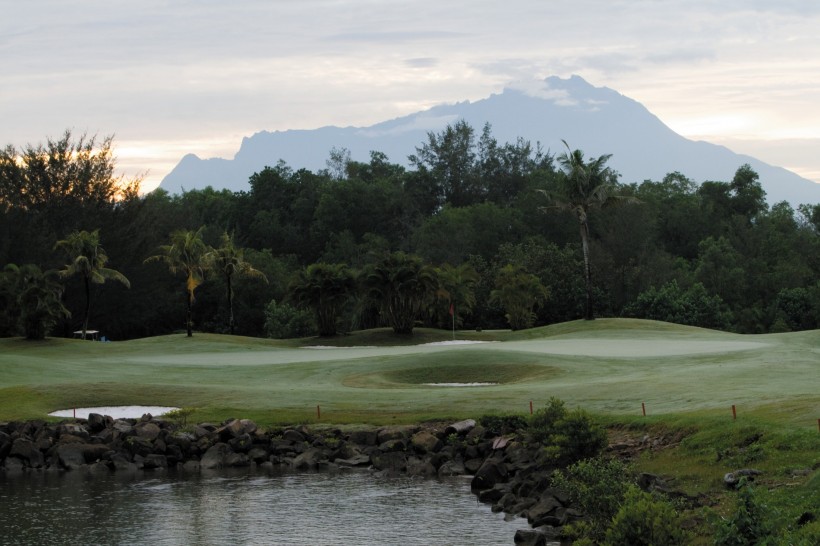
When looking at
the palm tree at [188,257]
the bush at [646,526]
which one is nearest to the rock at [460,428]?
the bush at [646,526]

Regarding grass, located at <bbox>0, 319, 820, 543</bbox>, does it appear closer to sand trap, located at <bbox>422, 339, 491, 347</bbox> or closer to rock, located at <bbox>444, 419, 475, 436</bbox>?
sand trap, located at <bbox>422, 339, 491, 347</bbox>

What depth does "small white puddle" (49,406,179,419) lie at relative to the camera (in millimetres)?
35844

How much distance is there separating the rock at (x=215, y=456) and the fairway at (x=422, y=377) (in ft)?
7.13

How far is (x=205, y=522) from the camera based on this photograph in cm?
2491

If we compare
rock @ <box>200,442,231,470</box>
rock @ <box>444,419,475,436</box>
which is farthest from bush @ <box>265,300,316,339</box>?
rock @ <box>444,419,475,436</box>

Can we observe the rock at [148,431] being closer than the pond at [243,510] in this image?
No

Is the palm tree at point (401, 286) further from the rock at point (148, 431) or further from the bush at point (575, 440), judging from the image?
the bush at point (575, 440)

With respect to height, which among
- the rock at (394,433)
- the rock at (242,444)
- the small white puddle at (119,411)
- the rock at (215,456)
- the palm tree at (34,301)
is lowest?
the rock at (215,456)

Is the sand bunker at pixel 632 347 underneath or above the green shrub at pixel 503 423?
above

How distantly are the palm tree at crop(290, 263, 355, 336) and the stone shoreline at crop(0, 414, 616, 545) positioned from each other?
2857 cm

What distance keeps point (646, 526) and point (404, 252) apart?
8511 centimetres

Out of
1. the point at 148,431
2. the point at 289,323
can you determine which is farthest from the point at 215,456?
the point at 289,323

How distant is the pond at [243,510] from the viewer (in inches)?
918

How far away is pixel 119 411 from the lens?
119 feet
